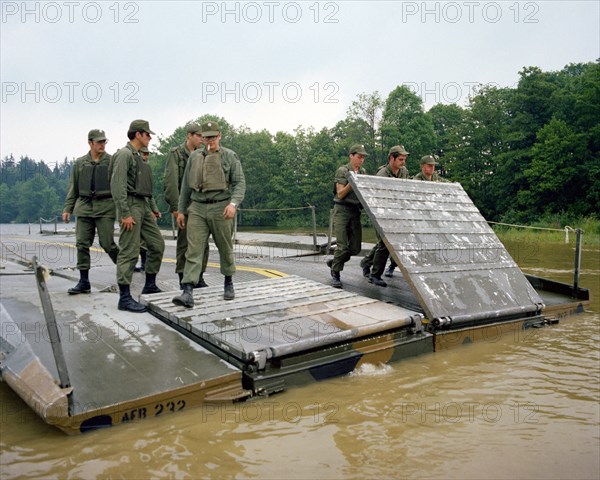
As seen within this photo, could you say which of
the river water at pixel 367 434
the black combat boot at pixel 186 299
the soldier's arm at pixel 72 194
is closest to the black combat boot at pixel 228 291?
the black combat boot at pixel 186 299

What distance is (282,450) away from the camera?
10.7 feet

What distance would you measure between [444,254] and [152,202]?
12.5ft

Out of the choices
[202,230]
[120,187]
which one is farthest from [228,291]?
[120,187]

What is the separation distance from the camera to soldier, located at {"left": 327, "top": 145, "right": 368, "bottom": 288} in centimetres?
697

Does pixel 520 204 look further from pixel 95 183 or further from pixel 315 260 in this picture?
pixel 95 183

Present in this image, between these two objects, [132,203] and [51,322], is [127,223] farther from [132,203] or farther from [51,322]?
[51,322]

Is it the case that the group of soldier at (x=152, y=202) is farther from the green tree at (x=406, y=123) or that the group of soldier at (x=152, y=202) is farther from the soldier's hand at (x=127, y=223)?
the green tree at (x=406, y=123)

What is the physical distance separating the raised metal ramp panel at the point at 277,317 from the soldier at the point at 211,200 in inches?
16.3

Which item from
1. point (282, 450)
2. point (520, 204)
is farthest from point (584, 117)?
point (282, 450)

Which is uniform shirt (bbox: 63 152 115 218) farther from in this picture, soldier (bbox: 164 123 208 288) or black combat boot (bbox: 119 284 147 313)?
black combat boot (bbox: 119 284 147 313)

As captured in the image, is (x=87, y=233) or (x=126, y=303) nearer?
(x=126, y=303)

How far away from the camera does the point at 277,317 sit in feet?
16.8

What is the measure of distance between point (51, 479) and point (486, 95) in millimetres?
51893

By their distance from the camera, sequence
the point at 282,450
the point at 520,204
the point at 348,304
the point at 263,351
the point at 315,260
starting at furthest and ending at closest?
the point at 520,204, the point at 315,260, the point at 348,304, the point at 263,351, the point at 282,450
